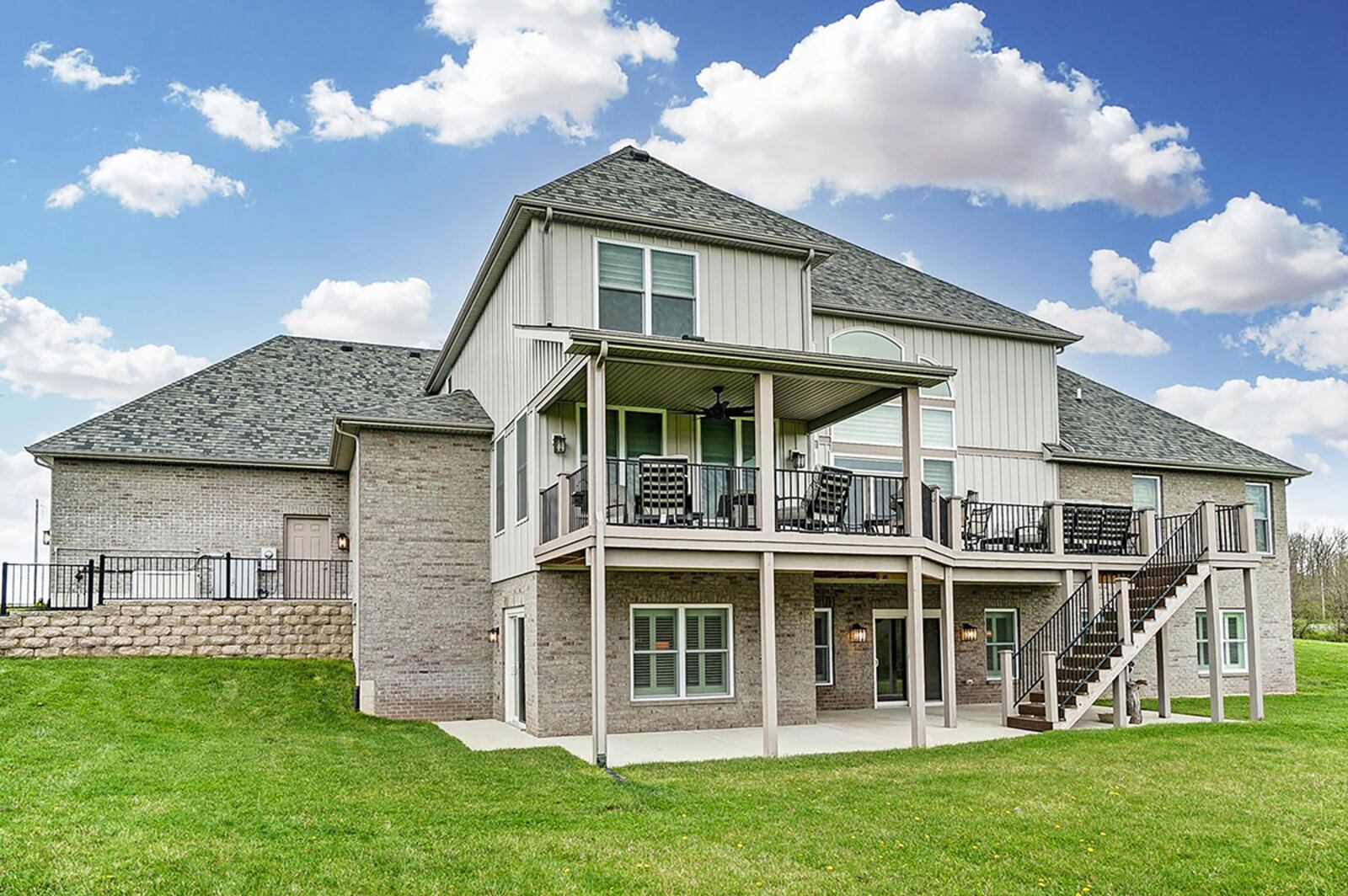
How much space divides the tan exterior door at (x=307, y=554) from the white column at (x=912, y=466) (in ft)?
41.0

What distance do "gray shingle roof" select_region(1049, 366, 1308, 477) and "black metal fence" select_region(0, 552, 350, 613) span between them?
15.2 meters

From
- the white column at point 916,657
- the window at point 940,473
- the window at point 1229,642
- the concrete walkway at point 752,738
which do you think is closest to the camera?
the concrete walkway at point 752,738

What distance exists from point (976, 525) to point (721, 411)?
593 cm

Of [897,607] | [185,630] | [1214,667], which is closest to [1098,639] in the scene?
[1214,667]

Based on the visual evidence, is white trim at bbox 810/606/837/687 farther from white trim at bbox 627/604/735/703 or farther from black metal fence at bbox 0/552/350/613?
black metal fence at bbox 0/552/350/613

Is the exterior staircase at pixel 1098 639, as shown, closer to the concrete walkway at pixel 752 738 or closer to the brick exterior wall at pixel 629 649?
the concrete walkway at pixel 752 738

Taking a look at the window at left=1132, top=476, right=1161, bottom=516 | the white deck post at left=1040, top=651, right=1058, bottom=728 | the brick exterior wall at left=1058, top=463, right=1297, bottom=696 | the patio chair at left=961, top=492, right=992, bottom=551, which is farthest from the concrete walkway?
the window at left=1132, top=476, right=1161, bottom=516

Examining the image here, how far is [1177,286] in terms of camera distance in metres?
30.5

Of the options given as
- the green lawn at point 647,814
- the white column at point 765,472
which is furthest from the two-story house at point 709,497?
the green lawn at point 647,814

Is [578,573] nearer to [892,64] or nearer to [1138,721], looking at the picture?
[1138,721]

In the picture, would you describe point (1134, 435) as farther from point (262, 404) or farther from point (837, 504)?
point (262, 404)

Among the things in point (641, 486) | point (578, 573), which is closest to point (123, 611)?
point (578, 573)

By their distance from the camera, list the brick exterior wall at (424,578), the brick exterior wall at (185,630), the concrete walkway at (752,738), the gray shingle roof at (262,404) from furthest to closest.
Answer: the gray shingle roof at (262,404)
the brick exterior wall at (185,630)
the brick exterior wall at (424,578)
the concrete walkway at (752,738)

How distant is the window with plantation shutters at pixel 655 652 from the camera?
15469mm
